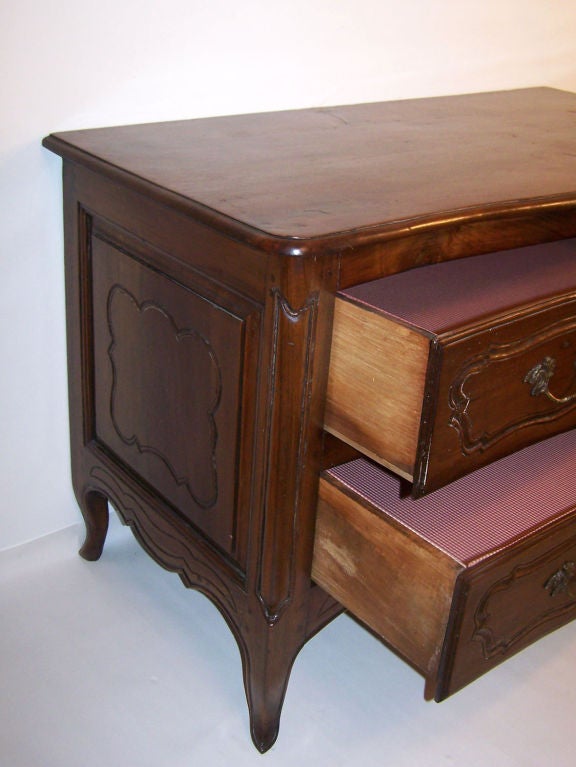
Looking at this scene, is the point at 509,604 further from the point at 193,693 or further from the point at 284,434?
the point at 193,693

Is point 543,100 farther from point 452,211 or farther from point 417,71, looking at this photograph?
point 452,211

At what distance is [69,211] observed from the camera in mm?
1083

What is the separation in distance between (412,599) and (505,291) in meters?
0.31

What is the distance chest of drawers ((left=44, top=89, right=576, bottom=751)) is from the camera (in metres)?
0.80

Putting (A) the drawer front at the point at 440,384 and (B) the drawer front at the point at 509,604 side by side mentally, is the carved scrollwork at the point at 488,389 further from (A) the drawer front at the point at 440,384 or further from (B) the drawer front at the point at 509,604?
(B) the drawer front at the point at 509,604

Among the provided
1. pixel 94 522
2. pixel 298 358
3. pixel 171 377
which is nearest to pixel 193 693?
pixel 94 522

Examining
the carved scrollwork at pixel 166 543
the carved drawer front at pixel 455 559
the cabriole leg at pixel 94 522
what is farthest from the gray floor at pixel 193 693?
the carved drawer front at pixel 455 559

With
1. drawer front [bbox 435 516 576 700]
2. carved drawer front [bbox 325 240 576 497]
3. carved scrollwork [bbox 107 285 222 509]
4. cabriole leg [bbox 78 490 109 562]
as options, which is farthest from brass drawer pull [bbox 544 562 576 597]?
cabriole leg [bbox 78 490 109 562]

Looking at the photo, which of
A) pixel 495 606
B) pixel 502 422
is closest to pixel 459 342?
pixel 502 422

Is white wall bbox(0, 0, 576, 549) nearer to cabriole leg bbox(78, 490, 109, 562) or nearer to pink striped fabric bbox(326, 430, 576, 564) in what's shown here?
cabriole leg bbox(78, 490, 109, 562)

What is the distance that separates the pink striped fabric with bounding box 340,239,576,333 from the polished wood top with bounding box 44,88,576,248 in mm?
74

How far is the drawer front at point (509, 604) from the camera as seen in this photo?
0.80 m

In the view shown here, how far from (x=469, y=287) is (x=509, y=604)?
0.31 m

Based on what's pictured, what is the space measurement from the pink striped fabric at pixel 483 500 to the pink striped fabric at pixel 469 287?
0.60 ft
